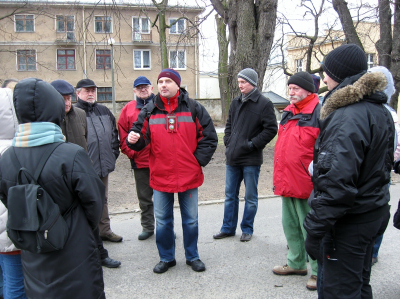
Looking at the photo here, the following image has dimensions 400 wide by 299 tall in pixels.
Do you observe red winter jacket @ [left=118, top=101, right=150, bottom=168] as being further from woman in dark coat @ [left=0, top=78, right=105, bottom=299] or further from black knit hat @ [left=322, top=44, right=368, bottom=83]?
black knit hat @ [left=322, top=44, right=368, bottom=83]

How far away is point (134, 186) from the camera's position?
7906 millimetres

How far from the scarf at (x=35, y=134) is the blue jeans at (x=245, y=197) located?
9.52 ft

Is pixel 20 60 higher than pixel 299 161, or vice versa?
pixel 20 60

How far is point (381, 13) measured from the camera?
1119cm

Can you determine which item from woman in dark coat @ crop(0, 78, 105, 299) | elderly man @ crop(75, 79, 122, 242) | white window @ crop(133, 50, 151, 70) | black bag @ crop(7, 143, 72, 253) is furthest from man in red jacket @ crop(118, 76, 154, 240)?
white window @ crop(133, 50, 151, 70)

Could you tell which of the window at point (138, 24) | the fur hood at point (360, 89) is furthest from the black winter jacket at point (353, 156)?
the window at point (138, 24)

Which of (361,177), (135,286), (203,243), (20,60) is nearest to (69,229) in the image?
(135,286)

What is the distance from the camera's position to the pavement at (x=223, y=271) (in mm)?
3564

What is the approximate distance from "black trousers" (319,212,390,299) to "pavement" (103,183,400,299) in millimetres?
1104

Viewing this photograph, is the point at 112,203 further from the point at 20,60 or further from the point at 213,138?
the point at 20,60

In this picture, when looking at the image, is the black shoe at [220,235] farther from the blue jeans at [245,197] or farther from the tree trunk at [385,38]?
the tree trunk at [385,38]

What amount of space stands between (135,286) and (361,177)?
242cm

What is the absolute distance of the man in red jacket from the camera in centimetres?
495

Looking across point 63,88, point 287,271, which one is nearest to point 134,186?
point 63,88
